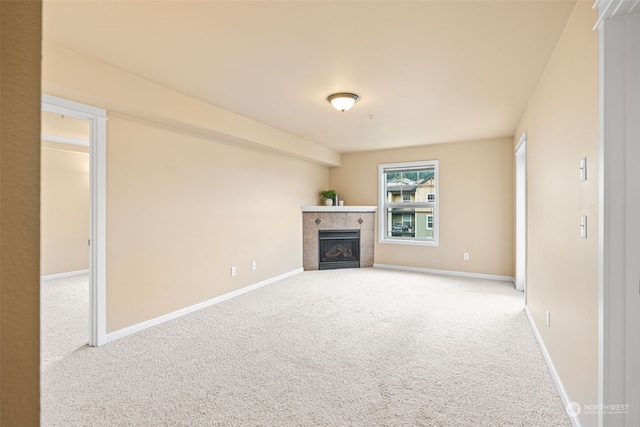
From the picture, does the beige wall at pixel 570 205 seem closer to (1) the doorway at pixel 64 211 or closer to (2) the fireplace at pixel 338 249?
(2) the fireplace at pixel 338 249

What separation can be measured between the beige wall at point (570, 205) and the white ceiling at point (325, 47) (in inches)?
12.8

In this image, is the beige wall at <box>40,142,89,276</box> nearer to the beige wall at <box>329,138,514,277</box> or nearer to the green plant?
the green plant

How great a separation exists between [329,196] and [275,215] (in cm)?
153

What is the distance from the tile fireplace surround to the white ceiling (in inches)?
108

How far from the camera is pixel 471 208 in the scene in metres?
5.70

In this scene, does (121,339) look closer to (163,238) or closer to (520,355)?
(163,238)

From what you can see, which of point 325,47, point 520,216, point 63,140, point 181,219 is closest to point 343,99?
point 325,47

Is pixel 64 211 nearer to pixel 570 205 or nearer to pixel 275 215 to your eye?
pixel 275 215

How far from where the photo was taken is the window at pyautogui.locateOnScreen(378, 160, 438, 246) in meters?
6.15

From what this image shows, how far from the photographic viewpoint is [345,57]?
2.58m

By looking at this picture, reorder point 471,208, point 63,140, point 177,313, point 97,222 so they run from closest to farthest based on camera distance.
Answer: point 97,222 < point 177,313 < point 63,140 < point 471,208

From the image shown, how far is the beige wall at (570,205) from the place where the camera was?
1631mm

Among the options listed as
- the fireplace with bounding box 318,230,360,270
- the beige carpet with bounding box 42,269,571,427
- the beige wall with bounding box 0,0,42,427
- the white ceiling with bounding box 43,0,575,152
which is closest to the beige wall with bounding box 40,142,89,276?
the beige carpet with bounding box 42,269,571,427

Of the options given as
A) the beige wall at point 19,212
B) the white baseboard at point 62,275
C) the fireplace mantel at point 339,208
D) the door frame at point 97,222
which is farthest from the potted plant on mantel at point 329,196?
the beige wall at point 19,212
